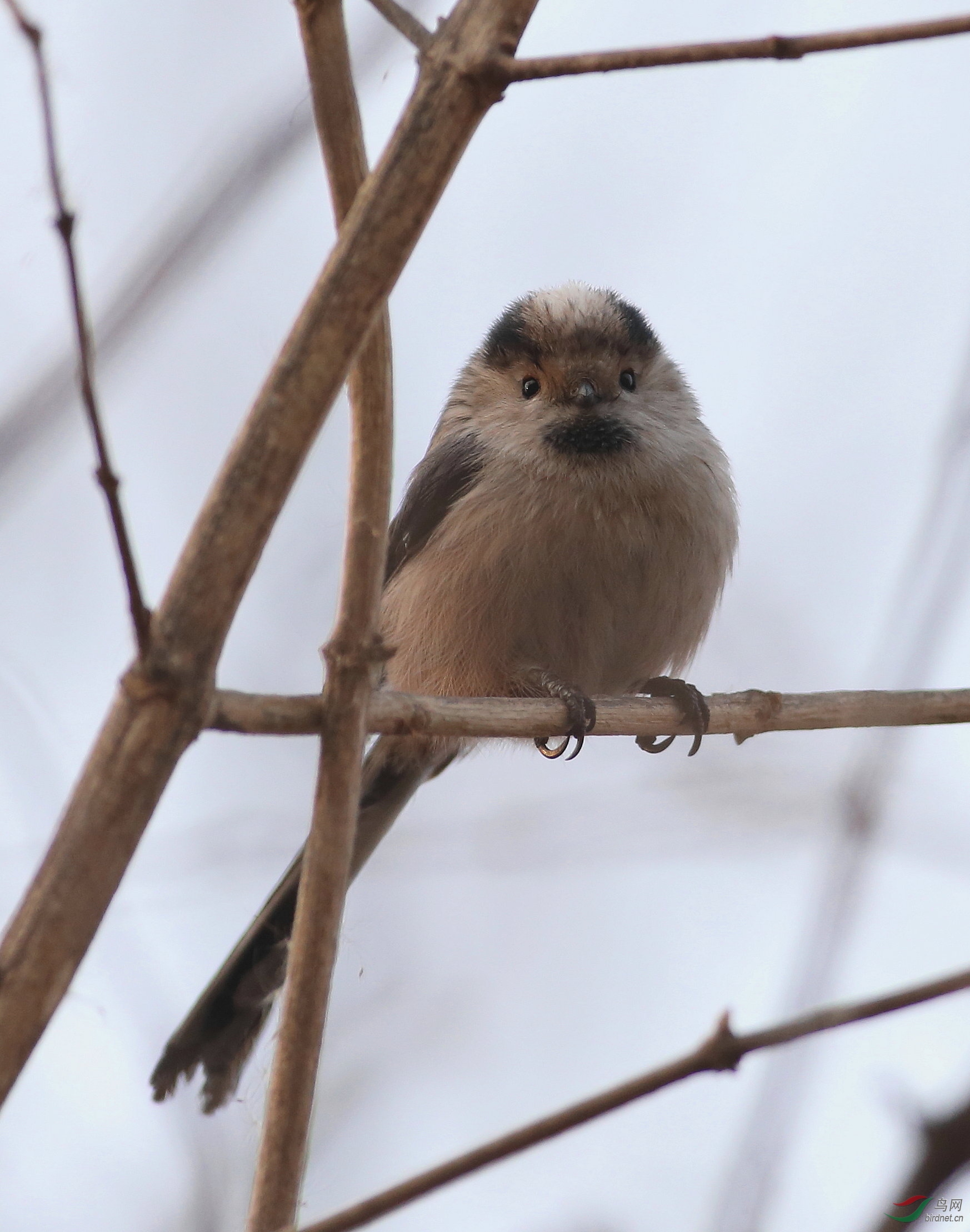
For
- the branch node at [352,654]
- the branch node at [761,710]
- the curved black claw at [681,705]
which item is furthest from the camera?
the curved black claw at [681,705]

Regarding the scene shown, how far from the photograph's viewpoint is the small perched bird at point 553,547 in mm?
3287

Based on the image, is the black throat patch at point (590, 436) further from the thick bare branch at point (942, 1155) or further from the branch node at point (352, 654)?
the thick bare branch at point (942, 1155)

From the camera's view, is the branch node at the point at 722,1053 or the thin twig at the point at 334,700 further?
the thin twig at the point at 334,700

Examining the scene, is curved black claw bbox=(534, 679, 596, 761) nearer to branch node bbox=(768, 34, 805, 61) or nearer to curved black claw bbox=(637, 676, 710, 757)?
curved black claw bbox=(637, 676, 710, 757)

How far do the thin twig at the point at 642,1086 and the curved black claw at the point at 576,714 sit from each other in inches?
57.0

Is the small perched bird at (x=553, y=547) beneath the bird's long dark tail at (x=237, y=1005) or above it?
above

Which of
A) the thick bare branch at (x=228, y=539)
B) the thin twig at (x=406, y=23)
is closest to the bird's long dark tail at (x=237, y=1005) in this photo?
the thick bare branch at (x=228, y=539)

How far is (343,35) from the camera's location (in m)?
1.55

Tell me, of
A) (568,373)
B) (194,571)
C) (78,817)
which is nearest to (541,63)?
(194,571)

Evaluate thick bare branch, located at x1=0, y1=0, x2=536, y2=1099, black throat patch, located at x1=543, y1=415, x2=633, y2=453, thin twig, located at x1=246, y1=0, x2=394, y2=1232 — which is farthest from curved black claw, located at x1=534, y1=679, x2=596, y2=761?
thick bare branch, located at x1=0, y1=0, x2=536, y2=1099

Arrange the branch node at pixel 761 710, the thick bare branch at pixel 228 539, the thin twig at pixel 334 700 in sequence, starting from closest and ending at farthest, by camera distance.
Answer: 1. the thick bare branch at pixel 228 539
2. the thin twig at pixel 334 700
3. the branch node at pixel 761 710

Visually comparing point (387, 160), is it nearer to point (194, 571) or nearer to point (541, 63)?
point (541, 63)

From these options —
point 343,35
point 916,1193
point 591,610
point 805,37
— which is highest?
point 343,35

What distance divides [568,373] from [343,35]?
2.09 meters
